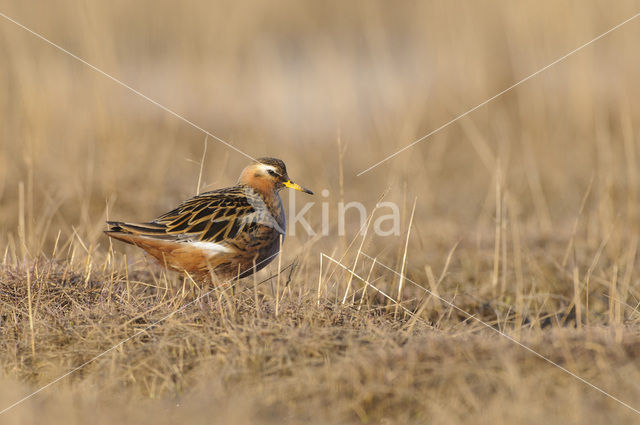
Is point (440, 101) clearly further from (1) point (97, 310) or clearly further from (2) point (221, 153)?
(1) point (97, 310)

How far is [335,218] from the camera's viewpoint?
8.22 meters

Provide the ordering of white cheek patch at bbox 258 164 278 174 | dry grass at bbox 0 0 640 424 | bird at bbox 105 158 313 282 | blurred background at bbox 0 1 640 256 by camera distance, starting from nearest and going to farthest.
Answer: dry grass at bbox 0 0 640 424 → bird at bbox 105 158 313 282 → white cheek patch at bbox 258 164 278 174 → blurred background at bbox 0 1 640 256

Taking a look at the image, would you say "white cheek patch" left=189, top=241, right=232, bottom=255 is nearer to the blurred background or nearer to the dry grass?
the dry grass

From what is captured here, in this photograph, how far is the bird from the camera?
16.9 ft

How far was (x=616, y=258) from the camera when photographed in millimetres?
6664

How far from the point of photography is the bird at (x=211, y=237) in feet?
16.9

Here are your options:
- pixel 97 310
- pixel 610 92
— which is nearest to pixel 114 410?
pixel 97 310

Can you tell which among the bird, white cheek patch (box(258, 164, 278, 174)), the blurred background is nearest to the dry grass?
the blurred background

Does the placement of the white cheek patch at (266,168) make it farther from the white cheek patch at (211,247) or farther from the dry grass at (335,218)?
the white cheek patch at (211,247)

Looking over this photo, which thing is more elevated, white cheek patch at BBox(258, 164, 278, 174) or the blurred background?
the blurred background

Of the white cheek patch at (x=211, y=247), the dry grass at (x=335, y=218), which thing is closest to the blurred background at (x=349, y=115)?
the dry grass at (x=335, y=218)

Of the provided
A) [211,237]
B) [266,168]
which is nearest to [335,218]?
[266,168]

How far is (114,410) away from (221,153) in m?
7.20

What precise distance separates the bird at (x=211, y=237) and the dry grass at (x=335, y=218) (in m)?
0.21
